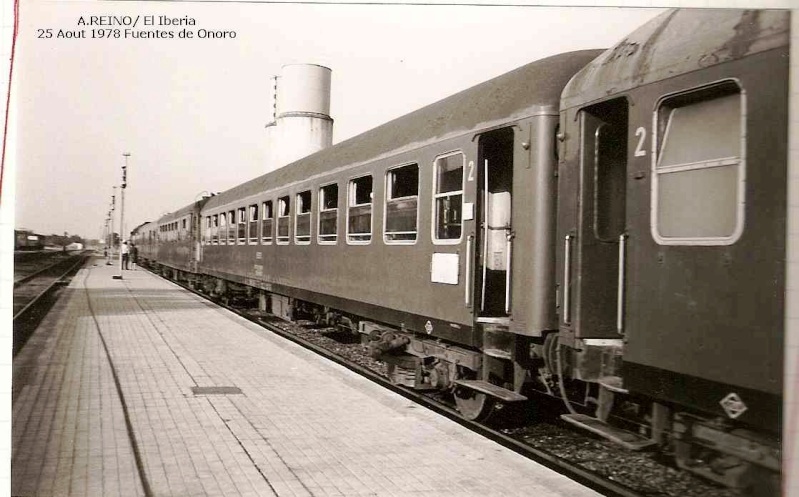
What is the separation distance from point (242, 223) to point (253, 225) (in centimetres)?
118

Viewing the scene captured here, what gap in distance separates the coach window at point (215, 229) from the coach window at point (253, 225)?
3.81m

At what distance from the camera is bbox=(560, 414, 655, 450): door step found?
432cm

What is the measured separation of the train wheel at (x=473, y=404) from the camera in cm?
619

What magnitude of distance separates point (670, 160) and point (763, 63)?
0.76m

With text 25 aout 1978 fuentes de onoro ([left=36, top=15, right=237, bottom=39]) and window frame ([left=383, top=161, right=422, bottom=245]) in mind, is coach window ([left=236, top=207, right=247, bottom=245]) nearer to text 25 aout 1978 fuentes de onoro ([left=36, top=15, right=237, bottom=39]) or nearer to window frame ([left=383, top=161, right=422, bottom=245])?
window frame ([left=383, top=161, right=422, bottom=245])

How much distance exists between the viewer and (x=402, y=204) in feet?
24.0

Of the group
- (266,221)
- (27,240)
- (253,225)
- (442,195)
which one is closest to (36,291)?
(253,225)

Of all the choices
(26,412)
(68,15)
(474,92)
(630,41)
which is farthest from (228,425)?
(630,41)

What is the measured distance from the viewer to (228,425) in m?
5.61

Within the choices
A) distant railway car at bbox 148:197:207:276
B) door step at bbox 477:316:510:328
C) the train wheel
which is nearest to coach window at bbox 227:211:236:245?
distant railway car at bbox 148:197:207:276

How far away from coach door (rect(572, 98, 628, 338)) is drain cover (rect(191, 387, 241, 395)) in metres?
3.71

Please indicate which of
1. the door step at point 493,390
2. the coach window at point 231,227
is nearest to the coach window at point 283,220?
the coach window at point 231,227

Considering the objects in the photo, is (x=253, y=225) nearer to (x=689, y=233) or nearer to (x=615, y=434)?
(x=615, y=434)

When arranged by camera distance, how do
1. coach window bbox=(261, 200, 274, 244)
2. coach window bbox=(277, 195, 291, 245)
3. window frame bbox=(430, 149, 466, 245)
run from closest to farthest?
window frame bbox=(430, 149, 466, 245), coach window bbox=(277, 195, 291, 245), coach window bbox=(261, 200, 274, 244)
